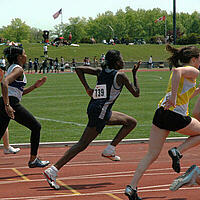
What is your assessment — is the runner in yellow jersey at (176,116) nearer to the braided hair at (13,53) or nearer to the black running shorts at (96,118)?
the black running shorts at (96,118)

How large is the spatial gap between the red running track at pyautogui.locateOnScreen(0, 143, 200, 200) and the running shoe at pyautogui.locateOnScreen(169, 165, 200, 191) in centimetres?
29

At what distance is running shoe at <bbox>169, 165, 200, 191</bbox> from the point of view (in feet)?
17.5

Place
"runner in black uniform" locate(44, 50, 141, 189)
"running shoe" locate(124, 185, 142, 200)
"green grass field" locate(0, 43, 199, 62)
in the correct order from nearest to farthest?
"running shoe" locate(124, 185, 142, 200), "runner in black uniform" locate(44, 50, 141, 189), "green grass field" locate(0, 43, 199, 62)

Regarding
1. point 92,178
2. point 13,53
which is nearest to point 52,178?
point 92,178

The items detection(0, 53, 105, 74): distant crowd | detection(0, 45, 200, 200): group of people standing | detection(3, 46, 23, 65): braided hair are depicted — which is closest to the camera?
detection(0, 45, 200, 200): group of people standing

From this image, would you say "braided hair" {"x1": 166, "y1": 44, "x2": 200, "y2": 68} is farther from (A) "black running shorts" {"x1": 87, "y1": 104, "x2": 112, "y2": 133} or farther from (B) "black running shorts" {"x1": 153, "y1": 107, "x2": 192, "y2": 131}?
(A) "black running shorts" {"x1": 87, "y1": 104, "x2": 112, "y2": 133}

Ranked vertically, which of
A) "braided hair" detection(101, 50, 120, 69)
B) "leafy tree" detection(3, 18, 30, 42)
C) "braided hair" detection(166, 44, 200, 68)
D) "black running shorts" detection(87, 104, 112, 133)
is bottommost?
"leafy tree" detection(3, 18, 30, 42)

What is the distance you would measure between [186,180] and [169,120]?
26.8 inches

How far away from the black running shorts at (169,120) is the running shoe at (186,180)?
50 centimetres

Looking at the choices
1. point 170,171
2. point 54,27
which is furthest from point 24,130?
point 54,27

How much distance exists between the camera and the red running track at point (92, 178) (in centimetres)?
574

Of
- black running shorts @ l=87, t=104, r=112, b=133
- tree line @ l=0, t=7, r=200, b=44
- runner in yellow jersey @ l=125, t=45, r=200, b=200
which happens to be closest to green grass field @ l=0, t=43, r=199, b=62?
tree line @ l=0, t=7, r=200, b=44

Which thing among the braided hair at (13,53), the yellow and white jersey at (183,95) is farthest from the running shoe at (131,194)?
the braided hair at (13,53)

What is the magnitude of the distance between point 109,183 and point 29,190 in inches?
41.6
